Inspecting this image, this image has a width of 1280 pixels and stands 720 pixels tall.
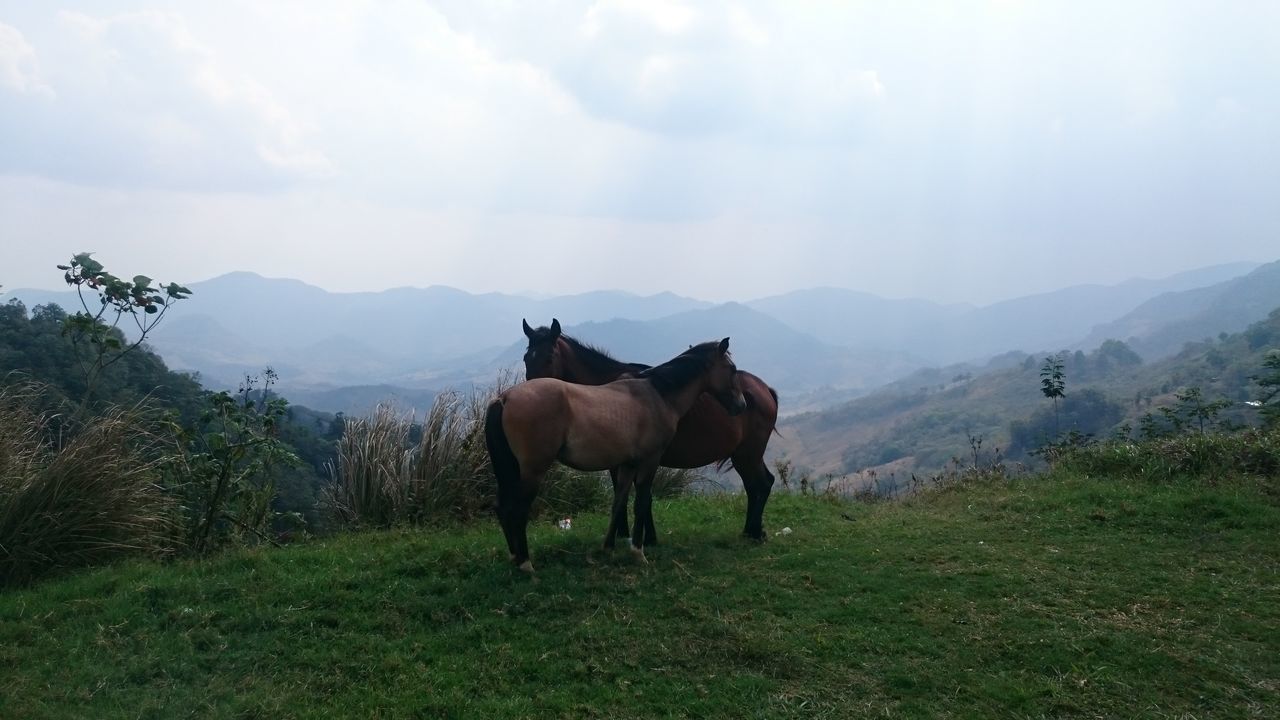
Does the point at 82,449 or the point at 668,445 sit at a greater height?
the point at 82,449

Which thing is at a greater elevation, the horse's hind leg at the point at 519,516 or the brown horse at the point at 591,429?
the brown horse at the point at 591,429

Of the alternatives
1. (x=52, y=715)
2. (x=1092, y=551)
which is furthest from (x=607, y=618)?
(x=1092, y=551)

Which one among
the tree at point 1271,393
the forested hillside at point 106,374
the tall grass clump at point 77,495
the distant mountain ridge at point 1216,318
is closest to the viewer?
the tall grass clump at point 77,495

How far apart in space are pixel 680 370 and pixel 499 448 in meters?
1.89

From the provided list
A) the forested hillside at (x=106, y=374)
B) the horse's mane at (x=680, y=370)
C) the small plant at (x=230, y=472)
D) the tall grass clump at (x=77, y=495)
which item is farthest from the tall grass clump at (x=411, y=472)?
the forested hillside at (x=106, y=374)

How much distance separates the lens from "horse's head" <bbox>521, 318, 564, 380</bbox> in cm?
721

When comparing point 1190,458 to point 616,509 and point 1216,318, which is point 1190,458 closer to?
point 616,509

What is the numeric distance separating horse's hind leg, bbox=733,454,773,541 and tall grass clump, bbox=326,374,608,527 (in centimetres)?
244

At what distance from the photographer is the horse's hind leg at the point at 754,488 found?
25.6 feet

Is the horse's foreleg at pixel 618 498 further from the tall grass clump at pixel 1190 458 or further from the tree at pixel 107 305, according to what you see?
the tall grass clump at pixel 1190 458

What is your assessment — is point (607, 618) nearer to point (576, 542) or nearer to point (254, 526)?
point (576, 542)

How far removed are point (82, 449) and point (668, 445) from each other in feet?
16.2

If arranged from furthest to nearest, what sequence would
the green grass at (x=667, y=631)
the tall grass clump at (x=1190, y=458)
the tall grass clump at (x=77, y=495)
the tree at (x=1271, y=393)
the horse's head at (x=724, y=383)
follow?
the tree at (x=1271, y=393) < the tall grass clump at (x=1190, y=458) < the horse's head at (x=724, y=383) < the tall grass clump at (x=77, y=495) < the green grass at (x=667, y=631)

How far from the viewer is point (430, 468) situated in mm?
8352
